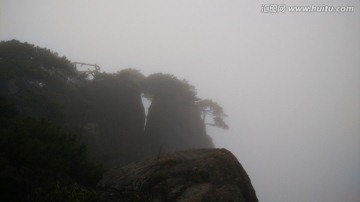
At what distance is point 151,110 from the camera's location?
45656 mm

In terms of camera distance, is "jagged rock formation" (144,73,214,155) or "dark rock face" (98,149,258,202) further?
"jagged rock formation" (144,73,214,155)

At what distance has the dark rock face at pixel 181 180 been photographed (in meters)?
13.7

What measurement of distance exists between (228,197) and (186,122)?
33.8 meters

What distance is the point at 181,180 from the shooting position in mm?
14609

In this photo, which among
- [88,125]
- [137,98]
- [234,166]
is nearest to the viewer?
[234,166]

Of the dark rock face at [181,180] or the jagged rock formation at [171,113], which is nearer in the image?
the dark rock face at [181,180]

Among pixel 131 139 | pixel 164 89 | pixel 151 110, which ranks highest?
pixel 164 89

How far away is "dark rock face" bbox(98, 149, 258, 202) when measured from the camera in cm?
1369

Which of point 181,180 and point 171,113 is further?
point 171,113

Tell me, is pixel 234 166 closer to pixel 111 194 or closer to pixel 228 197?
pixel 228 197

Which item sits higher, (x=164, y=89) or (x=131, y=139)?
(x=164, y=89)

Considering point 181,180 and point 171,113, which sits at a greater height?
point 171,113

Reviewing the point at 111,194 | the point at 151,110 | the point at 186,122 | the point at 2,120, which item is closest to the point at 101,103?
the point at 151,110

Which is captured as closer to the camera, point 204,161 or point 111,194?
point 111,194
